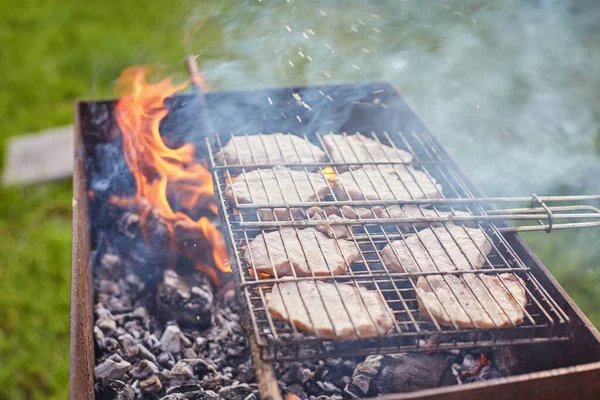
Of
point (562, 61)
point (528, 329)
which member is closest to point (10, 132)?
point (528, 329)

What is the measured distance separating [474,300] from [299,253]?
0.80m

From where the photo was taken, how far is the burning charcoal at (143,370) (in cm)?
305

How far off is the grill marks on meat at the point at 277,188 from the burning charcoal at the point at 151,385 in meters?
1.03

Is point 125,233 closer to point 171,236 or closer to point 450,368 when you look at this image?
point 171,236

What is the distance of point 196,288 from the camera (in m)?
3.63

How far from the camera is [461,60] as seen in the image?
7918 millimetres

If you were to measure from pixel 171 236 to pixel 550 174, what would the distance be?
3.76m

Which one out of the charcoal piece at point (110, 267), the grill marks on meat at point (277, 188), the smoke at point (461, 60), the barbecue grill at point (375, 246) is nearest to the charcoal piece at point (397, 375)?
the barbecue grill at point (375, 246)

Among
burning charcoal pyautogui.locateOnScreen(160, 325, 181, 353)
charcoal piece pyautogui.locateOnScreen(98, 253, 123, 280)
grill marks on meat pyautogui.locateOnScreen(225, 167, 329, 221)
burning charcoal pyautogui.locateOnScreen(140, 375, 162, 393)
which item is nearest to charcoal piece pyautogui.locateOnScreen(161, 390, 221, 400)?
burning charcoal pyautogui.locateOnScreen(140, 375, 162, 393)

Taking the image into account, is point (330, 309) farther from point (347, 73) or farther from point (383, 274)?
point (347, 73)

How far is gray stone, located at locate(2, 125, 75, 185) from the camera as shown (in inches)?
237

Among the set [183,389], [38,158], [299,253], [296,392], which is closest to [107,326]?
[183,389]

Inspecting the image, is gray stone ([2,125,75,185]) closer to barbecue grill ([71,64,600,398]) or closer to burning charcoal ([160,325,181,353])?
barbecue grill ([71,64,600,398])

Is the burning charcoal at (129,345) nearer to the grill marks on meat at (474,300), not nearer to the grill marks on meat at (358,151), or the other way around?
the grill marks on meat at (358,151)
